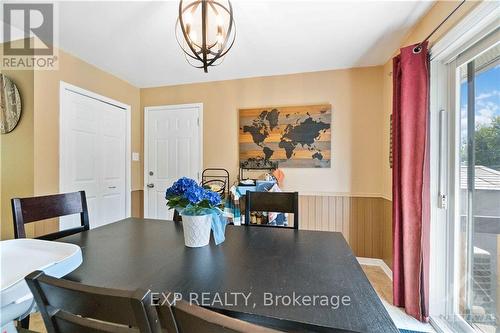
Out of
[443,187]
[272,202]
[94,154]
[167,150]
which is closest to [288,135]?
[272,202]

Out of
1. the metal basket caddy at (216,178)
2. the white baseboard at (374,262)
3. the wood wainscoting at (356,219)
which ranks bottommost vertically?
the white baseboard at (374,262)

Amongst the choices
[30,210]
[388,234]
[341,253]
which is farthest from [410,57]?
[30,210]

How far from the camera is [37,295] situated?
1.86 ft

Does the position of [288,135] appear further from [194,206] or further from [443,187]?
[194,206]

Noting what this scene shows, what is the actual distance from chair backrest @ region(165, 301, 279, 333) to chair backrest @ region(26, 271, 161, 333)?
8 cm

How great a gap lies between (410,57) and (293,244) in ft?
5.41

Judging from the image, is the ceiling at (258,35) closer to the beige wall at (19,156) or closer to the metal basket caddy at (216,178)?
the beige wall at (19,156)

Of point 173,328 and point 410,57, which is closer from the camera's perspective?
point 173,328

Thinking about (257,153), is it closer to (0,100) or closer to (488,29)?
(488,29)

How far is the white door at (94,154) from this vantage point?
2444 mm

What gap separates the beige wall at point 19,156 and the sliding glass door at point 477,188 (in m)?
3.51

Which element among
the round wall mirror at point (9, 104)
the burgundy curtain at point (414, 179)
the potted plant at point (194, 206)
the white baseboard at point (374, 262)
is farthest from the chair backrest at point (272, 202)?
the round wall mirror at point (9, 104)

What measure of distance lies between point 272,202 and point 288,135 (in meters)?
1.45

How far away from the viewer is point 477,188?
4.73 feet
